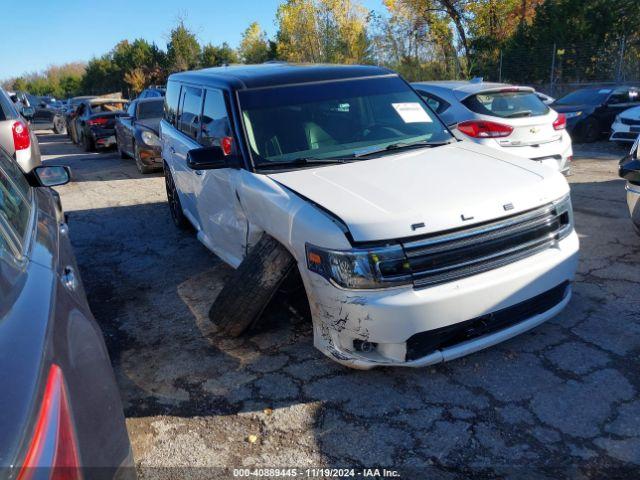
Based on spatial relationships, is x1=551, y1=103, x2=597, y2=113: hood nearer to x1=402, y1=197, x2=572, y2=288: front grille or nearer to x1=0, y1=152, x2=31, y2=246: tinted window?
x1=402, y1=197, x2=572, y2=288: front grille

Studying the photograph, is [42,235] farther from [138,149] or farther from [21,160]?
[138,149]

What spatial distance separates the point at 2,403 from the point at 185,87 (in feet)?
15.7

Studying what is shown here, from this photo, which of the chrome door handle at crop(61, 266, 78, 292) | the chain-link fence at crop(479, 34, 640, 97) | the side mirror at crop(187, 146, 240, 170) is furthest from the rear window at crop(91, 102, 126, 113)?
the chrome door handle at crop(61, 266, 78, 292)

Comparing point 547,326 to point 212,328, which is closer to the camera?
point 547,326

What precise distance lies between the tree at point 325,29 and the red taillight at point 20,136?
28.5 meters

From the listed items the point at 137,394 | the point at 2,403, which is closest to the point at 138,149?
the point at 137,394

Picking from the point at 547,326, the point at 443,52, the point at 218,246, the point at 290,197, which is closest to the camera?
the point at 290,197

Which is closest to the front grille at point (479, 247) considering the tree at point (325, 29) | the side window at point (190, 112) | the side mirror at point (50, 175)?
the side mirror at point (50, 175)

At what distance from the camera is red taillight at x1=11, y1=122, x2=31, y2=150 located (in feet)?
22.9

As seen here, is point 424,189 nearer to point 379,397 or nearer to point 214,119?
point 379,397

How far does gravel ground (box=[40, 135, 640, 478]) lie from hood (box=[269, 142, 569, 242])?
971 millimetres

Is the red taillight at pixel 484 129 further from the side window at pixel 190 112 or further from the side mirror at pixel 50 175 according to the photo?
the side mirror at pixel 50 175

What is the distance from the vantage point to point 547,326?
3758mm

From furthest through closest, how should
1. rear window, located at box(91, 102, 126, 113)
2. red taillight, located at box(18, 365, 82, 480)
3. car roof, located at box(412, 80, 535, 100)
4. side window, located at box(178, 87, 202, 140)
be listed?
rear window, located at box(91, 102, 126, 113)
car roof, located at box(412, 80, 535, 100)
side window, located at box(178, 87, 202, 140)
red taillight, located at box(18, 365, 82, 480)
